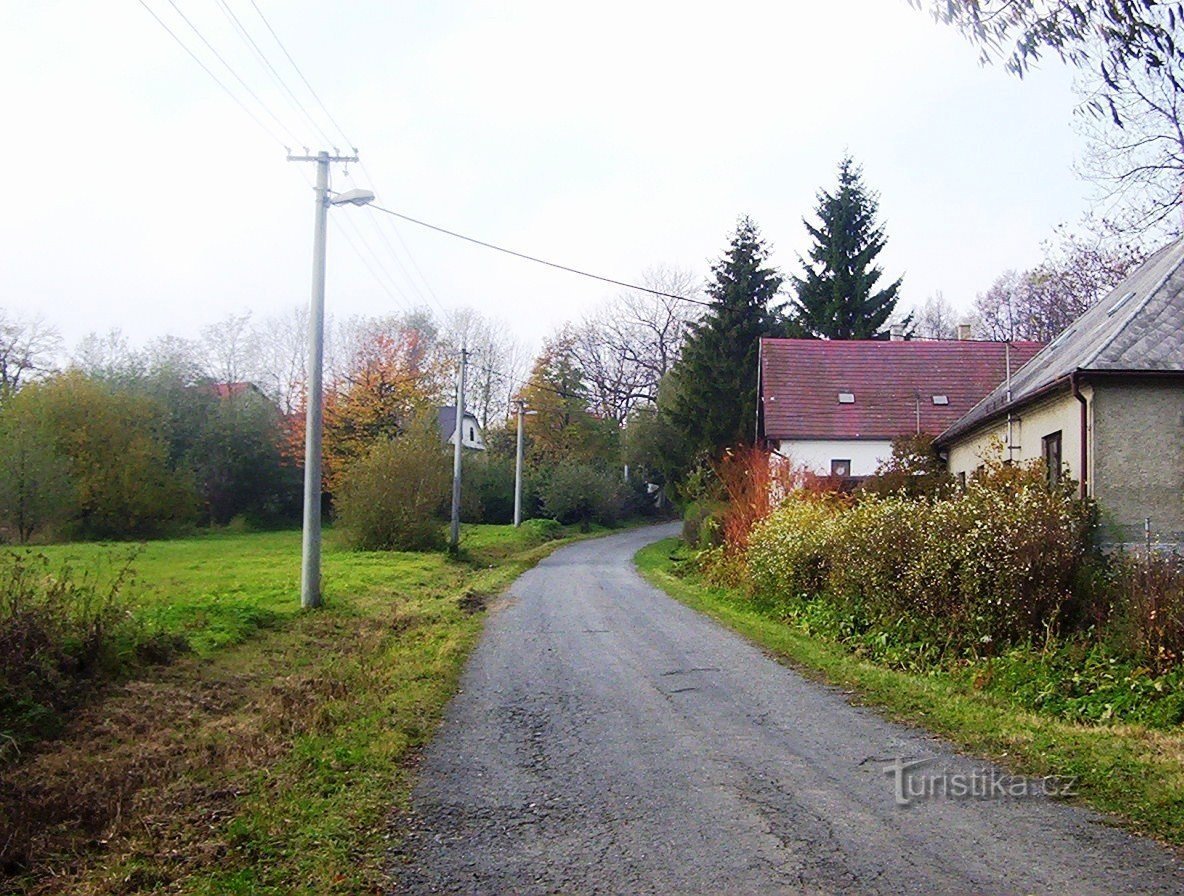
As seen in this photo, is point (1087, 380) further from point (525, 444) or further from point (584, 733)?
point (525, 444)

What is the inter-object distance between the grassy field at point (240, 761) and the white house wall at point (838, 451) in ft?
59.8

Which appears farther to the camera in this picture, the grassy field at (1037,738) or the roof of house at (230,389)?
the roof of house at (230,389)

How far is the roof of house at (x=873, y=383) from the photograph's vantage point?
3250 centimetres

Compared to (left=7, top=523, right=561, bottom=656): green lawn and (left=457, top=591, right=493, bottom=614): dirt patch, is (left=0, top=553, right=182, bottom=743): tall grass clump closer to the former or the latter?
(left=7, top=523, right=561, bottom=656): green lawn

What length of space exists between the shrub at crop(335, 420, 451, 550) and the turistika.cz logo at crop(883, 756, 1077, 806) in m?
24.4

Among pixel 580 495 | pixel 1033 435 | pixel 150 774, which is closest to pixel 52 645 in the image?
pixel 150 774

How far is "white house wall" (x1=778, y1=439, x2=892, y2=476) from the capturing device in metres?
32.1

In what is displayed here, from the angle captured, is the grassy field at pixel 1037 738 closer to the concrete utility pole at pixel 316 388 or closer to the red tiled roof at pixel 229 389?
the concrete utility pole at pixel 316 388

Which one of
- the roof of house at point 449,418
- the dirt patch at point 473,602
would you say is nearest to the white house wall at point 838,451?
the dirt patch at point 473,602

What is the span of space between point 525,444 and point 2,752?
5398 centimetres

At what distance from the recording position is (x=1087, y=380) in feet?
50.5

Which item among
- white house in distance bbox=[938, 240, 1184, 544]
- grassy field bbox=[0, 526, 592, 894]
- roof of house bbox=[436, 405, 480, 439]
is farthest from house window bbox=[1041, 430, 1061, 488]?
roof of house bbox=[436, 405, 480, 439]

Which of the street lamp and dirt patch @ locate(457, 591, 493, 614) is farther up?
the street lamp

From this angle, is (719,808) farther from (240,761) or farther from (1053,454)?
(1053,454)
